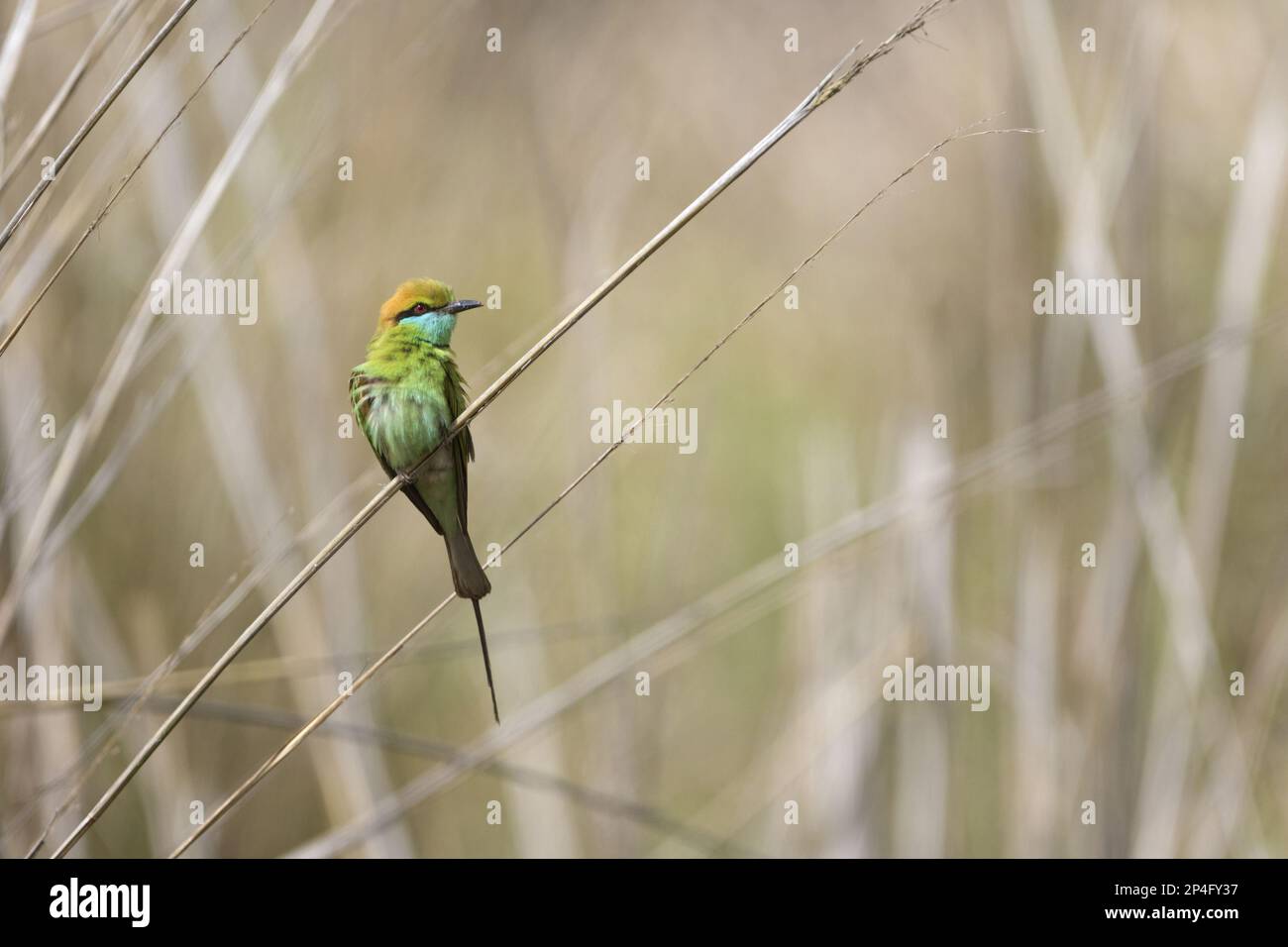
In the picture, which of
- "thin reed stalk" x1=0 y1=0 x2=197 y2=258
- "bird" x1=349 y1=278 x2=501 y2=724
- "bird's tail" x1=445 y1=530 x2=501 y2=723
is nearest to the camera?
"thin reed stalk" x1=0 y1=0 x2=197 y2=258

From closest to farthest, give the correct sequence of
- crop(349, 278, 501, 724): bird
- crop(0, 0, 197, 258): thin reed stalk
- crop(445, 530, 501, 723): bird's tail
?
crop(0, 0, 197, 258): thin reed stalk < crop(445, 530, 501, 723): bird's tail < crop(349, 278, 501, 724): bird

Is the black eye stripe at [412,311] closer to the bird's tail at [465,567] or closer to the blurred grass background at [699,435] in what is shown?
the blurred grass background at [699,435]

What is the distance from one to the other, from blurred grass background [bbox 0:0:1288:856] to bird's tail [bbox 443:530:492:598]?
5.2 inches

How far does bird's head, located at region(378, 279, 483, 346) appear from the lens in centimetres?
271

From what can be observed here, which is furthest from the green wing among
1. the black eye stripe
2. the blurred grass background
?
the blurred grass background

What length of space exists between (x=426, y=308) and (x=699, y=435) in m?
1.26

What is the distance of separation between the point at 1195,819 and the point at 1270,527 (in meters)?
1.06

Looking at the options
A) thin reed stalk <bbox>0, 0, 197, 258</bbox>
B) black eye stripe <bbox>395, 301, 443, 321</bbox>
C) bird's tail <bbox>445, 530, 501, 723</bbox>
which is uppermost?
black eye stripe <bbox>395, 301, 443, 321</bbox>

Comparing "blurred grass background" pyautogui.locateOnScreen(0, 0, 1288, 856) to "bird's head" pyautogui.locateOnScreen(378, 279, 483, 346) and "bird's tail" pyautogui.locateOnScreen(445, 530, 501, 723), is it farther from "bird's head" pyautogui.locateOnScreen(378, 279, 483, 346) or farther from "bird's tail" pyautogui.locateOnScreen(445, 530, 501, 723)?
"bird's head" pyautogui.locateOnScreen(378, 279, 483, 346)

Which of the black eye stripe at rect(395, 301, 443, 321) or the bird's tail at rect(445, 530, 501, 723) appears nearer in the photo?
the bird's tail at rect(445, 530, 501, 723)

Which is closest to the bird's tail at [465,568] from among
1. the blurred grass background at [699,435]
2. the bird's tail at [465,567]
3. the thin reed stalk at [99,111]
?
the bird's tail at [465,567]

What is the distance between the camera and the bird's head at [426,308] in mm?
2705

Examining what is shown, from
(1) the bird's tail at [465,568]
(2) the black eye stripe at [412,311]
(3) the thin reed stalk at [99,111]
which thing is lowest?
(1) the bird's tail at [465,568]

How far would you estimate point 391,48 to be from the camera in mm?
3154
